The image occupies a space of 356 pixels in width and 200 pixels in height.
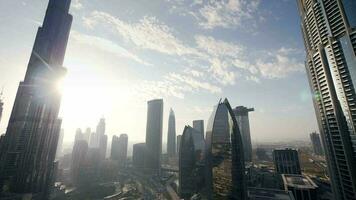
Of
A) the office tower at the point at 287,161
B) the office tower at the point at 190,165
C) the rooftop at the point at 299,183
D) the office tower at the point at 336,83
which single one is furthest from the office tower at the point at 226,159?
the office tower at the point at 287,161

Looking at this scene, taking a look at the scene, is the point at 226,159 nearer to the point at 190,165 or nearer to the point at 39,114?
the point at 190,165

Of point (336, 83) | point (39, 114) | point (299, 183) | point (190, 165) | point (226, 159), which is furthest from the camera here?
point (39, 114)

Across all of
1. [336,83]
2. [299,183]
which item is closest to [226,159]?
[336,83]

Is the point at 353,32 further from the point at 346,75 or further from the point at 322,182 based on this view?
the point at 322,182

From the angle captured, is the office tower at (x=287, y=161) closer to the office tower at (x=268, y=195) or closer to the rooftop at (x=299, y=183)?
the rooftop at (x=299, y=183)

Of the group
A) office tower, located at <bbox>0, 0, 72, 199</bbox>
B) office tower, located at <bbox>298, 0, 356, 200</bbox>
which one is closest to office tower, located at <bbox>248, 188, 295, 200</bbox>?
office tower, located at <bbox>298, 0, 356, 200</bbox>

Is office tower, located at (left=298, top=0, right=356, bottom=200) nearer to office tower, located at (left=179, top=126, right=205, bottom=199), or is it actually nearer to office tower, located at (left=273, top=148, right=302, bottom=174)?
office tower, located at (left=179, top=126, right=205, bottom=199)
